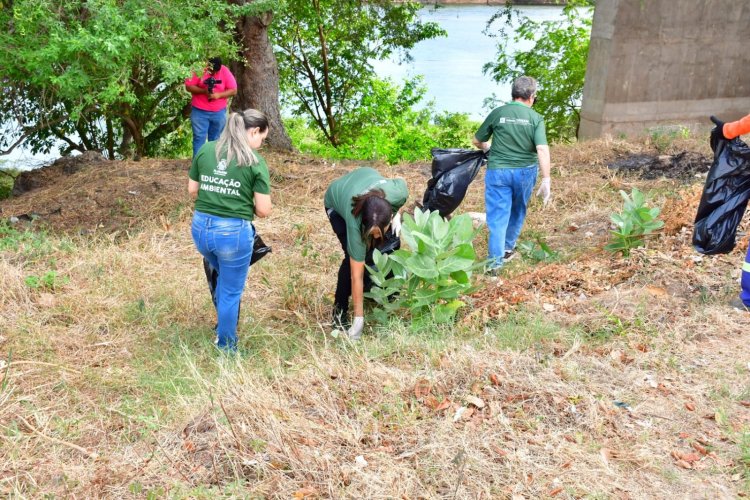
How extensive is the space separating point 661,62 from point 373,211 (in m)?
9.01

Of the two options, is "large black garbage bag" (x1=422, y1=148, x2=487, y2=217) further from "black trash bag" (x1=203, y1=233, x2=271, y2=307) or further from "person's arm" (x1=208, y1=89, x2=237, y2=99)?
"person's arm" (x1=208, y1=89, x2=237, y2=99)

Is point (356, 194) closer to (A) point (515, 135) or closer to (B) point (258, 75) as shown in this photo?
(A) point (515, 135)

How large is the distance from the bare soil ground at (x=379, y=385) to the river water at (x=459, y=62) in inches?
520

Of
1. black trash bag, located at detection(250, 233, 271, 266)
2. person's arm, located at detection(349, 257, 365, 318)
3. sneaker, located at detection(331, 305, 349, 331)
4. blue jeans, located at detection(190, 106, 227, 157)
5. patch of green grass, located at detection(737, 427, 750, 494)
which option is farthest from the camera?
blue jeans, located at detection(190, 106, 227, 157)

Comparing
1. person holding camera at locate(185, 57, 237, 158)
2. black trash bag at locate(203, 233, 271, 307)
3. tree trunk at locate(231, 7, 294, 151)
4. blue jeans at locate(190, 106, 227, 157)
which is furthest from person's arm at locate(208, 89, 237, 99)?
black trash bag at locate(203, 233, 271, 307)

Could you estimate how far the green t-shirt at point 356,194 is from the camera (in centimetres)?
441

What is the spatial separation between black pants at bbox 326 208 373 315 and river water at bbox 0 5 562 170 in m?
13.5

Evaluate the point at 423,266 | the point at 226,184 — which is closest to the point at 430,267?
the point at 423,266

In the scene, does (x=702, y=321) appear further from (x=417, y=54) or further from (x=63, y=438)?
(x=417, y=54)

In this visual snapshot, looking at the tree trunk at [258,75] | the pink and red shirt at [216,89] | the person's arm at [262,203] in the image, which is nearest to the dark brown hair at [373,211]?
the person's arm at [262,203]

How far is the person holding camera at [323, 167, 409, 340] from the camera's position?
425 centimetres

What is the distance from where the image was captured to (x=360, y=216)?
Result: 4344 millimetres

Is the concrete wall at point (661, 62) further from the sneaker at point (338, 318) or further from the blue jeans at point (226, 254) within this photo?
the blue jeans at point (226, 254)

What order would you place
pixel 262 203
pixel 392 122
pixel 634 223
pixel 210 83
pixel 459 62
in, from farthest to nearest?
pixel 459 62 → pixel 392 122 → pixel 210 83 → pixel 634 223 → pixel 262 203
